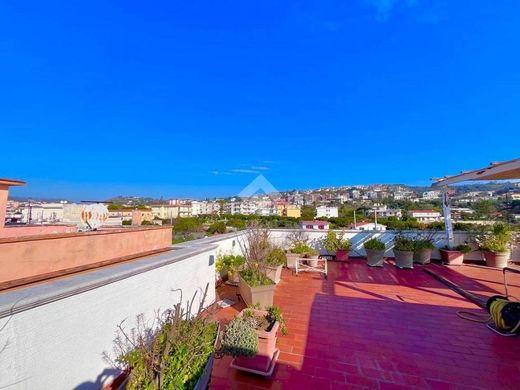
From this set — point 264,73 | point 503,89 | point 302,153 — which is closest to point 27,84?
point 264,73

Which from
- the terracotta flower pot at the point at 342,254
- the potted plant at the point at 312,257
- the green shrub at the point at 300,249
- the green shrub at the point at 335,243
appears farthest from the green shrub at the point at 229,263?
the terracotta flower pot at the point at 342,254

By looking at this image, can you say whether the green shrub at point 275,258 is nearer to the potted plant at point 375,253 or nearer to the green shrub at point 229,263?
the green shrub at point 229,263

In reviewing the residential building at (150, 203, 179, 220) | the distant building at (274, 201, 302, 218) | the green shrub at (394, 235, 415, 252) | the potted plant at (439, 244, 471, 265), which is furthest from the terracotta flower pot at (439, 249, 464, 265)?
the residential building at (150, 203, 179, 220)

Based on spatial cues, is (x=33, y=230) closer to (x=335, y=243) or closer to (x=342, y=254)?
(x=335, y=243)

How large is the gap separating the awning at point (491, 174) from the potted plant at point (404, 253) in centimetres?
176

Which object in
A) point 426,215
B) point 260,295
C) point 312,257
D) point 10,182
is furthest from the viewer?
point 426,215

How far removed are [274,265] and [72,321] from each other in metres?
3.30

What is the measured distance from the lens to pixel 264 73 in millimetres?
15070

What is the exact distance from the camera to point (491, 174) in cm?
428

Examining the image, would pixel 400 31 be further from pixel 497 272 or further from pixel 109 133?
pixel 109 133

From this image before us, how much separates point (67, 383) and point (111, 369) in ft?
1.33

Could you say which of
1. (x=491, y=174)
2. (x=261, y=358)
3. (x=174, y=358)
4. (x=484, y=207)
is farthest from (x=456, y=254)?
(x=174, y=358)

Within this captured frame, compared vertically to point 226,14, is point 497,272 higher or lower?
lower

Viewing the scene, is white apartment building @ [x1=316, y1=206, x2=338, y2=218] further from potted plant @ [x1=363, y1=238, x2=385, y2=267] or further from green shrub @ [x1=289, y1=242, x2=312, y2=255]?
green shrub @ [x1=289, y1=242, x2=312, y2=255]
